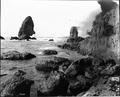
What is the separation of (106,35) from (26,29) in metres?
62.1

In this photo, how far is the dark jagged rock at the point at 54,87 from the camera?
15719mm

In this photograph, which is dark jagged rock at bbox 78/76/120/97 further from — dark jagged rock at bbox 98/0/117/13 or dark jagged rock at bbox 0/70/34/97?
dark jagged rock at bbox 98/0/117/13

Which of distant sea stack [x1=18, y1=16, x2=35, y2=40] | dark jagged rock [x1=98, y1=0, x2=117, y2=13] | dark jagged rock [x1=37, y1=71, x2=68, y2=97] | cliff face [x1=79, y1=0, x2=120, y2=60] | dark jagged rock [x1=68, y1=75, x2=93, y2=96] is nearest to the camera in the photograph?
dark jagged rock [x1=37, y1=71, x2=68, y2=97]

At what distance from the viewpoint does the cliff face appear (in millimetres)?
29752

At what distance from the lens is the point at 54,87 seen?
15.9m

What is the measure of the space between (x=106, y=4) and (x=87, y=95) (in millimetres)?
28565

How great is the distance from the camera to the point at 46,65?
23.3m

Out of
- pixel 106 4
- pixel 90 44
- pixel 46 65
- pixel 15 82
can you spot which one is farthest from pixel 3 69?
pixel 106 4

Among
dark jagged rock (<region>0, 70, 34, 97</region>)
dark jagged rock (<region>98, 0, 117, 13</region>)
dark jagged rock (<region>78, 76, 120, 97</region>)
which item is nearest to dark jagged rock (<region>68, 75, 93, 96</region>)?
dark jagged rock (<region>78, 76, 120, 97</region>)

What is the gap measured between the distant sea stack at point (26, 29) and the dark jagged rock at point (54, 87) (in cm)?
7023

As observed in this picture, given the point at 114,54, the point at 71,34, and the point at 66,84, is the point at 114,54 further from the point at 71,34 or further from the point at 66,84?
the point at 71,34

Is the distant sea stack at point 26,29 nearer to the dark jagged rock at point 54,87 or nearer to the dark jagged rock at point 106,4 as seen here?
the dark jagged rock at point 106,4

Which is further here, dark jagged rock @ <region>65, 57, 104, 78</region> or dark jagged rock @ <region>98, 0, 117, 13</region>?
dark jagged rock @ <region>98, 0, 117, 13</region>

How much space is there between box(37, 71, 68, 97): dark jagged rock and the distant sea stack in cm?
7023
